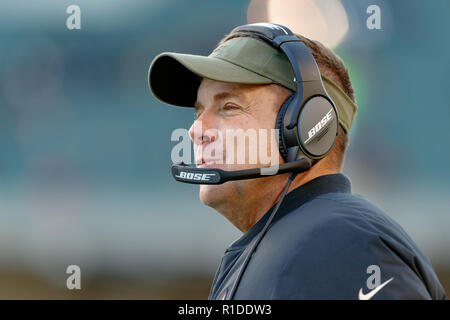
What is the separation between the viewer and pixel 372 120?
183 inches

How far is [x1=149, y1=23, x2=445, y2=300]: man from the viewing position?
0.80m

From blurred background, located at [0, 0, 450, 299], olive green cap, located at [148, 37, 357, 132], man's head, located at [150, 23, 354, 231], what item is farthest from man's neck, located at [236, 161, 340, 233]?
blurred background, located at [0, 0, 450, 299]

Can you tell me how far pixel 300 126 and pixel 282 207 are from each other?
0.16 m

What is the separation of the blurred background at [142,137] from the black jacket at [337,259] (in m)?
Answer: 3.27

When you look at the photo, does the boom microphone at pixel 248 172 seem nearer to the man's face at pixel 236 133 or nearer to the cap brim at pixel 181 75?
the man's face at pixel 236 133

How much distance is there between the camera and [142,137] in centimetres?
451

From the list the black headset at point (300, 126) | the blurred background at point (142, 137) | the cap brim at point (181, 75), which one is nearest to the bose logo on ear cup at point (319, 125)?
the black headset at point (300, 126)

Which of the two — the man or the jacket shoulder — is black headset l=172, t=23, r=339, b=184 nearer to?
the man

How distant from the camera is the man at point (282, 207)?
803mm

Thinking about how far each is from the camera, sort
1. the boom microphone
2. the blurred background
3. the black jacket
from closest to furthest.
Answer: the black jacket
the boom microphone
the blurred background

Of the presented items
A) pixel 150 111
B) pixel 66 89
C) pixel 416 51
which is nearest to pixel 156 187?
pixel 150 111
